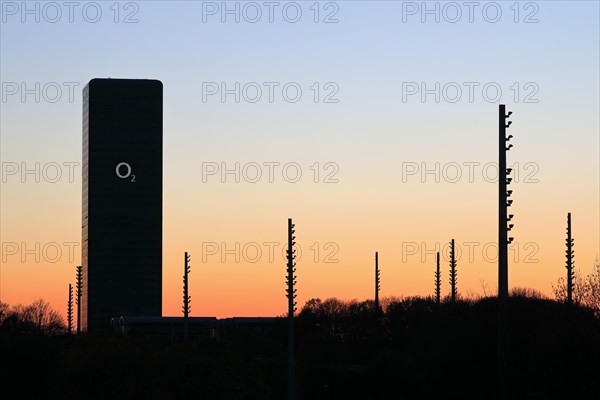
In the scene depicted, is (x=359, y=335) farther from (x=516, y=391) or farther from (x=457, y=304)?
(x=516, y=391)

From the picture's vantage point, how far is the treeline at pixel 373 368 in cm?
4659

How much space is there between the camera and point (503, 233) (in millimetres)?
36000

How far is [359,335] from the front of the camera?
125m

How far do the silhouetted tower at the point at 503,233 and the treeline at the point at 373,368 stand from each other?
7549 millimetres

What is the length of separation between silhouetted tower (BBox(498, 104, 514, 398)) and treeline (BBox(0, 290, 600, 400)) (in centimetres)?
755

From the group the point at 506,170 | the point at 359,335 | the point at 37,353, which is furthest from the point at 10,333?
the point at 359,335

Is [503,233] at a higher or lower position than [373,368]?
higher

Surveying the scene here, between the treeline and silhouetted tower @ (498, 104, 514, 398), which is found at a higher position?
silhouetted tower @ (498, 104, 514, 398)

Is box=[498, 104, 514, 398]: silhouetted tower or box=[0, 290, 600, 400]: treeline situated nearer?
box=[498, 104, 514, 398]: silhouetted tower

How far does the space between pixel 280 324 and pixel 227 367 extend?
7689 cm

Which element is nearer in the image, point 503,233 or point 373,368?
point 503,233

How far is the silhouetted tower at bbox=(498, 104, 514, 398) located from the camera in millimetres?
35906

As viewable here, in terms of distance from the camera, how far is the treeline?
46594 millimetres

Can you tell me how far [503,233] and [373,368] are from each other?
2367 inches
